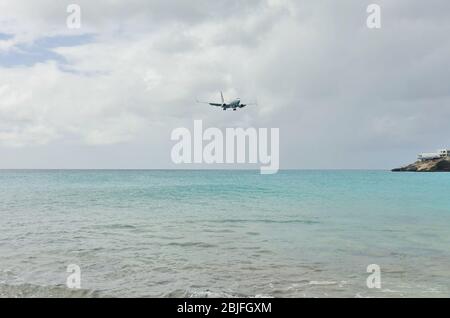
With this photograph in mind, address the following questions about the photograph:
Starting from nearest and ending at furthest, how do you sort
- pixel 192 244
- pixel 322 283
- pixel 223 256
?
1. pixel 322 283
2. pixel 223 256
3. pixel 192 244

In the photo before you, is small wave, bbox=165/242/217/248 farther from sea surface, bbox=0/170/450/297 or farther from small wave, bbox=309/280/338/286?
small wave, bbox=309/280/338/286

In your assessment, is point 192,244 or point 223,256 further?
point 192,244

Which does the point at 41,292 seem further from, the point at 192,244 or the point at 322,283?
the point at 192,244

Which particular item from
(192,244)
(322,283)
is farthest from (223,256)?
(322,283)

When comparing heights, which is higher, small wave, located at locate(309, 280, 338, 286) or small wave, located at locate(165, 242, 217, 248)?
small wave, located at locate(309, 280, 338, 286)

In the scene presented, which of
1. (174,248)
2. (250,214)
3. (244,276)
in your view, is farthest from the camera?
(250,214)

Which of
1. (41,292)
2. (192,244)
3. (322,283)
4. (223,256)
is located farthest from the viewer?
(192,244)

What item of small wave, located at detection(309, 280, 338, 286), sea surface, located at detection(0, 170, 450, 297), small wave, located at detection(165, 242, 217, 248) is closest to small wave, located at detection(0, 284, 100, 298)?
sea surface, located at detection(0, 170, 450, 297)

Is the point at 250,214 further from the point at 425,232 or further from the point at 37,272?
the point at 37,272

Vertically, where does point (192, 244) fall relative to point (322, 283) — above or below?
below
